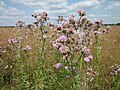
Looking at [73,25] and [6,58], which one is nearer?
[73,25]

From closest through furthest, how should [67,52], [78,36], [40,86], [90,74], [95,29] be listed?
[67,52], [78,36], [90,74], [40,86], [95,29]

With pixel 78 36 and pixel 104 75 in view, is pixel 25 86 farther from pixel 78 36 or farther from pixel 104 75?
pixel 104 75

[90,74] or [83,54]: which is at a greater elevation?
[83,54]

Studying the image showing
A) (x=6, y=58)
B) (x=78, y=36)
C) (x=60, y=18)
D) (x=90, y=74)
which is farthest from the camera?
(x=6, y=58)

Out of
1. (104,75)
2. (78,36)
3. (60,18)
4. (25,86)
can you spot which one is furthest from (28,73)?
(78,36)

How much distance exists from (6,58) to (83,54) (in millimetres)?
3211

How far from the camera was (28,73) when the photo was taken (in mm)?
4512

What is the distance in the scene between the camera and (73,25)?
10.3 feet

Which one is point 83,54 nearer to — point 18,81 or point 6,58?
point 18,81

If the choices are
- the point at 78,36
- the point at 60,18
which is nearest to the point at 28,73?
the point at 60,18

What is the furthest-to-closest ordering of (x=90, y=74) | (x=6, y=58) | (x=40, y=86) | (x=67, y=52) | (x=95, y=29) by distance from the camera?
(x=6, y=58) < (x=95, y=29) < (x=40, y=86) < (x=90, y=74) < (x=67, y=52)

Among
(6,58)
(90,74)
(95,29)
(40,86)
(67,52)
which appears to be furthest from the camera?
(6,58)

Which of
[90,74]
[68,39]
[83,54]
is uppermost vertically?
[68,39]

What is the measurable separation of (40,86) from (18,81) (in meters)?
0.67
